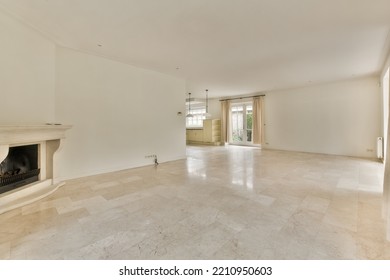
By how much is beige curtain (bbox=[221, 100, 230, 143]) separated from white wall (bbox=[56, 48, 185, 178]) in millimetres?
4657

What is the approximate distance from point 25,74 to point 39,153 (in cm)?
137

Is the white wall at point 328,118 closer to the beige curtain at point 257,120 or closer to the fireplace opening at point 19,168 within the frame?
the beige curtain at point 257,120

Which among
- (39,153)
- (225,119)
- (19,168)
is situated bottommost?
(19,168)

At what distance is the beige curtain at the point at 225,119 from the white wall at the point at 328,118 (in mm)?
2144

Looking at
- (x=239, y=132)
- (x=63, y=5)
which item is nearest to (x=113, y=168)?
(x=63, y=5)

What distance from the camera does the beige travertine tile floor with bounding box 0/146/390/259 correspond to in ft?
5.30

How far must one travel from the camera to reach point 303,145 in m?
7.56

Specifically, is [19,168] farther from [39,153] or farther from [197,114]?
[197,114]

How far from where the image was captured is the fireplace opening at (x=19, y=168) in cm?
280

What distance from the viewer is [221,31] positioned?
10.3 feet

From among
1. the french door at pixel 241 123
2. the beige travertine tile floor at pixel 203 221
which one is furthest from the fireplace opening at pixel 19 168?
the french door at pixel 241 123

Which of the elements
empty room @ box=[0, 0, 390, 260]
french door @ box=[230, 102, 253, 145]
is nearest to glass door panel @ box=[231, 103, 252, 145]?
french door @ box=[230, 102, 253, 145]

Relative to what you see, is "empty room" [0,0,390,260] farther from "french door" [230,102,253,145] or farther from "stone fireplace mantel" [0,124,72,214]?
"french door" [230,102,253,145]

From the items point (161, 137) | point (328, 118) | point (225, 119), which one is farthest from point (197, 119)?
point (328, 118)
